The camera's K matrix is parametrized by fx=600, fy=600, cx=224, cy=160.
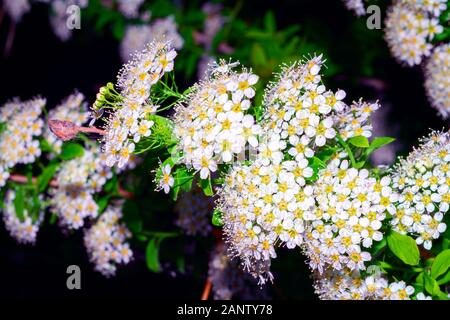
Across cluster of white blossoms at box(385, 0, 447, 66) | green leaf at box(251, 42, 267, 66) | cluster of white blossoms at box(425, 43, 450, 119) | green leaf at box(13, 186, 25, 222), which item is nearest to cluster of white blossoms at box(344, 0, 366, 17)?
cluster of white blossoms at box(385, 0, 447, 66)

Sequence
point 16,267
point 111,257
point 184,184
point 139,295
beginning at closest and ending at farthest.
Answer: point 184,184 → point 111,257 → point 139,295 → point 16,267

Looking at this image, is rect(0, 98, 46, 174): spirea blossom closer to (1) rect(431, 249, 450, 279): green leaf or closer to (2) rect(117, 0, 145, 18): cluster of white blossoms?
(2) rect(117, 0, 145, 18): cluster of white blossoms

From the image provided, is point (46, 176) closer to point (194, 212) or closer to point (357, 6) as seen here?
point (194, 212)

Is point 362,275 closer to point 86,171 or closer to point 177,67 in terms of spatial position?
point 86,171

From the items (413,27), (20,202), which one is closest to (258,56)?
(413,27)

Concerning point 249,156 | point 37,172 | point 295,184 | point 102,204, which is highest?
point 37,172

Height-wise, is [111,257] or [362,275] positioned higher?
[111,257]

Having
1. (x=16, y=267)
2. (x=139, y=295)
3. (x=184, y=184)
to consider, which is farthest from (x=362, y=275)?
(x=16, y=267)

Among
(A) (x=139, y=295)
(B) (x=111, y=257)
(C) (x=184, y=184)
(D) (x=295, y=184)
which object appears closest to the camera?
(D) (x=295, y=184)
